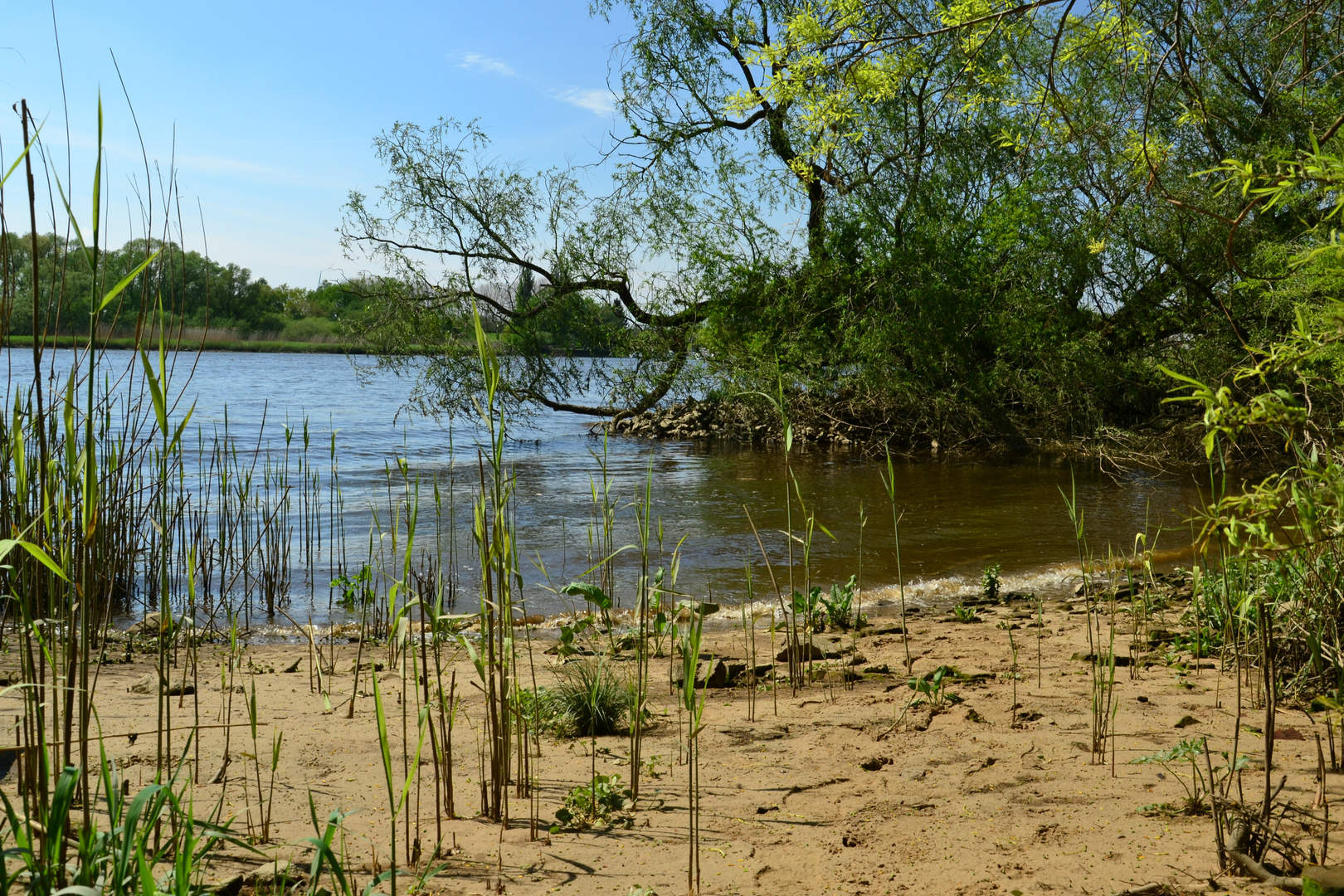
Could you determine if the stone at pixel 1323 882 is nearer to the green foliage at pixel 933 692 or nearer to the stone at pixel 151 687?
the green foliage at pixel 933 692

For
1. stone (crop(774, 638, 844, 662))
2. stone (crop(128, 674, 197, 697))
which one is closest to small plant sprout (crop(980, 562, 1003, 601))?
stone (crop(774, 638, 844, 662))

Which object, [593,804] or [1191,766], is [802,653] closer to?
[1191,766]

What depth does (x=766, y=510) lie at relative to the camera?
36.5 feet

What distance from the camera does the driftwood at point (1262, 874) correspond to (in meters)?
2.12

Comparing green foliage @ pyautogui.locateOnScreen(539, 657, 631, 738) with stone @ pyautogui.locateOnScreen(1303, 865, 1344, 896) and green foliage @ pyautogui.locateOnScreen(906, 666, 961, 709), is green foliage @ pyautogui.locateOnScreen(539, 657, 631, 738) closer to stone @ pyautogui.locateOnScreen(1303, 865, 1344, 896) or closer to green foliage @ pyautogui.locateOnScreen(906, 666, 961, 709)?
green foliage @ pyautogui.locateOnScreen(906, 666, 961, 709)

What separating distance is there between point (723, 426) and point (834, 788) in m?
17.5

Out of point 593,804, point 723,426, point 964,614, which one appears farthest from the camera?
point 723,426

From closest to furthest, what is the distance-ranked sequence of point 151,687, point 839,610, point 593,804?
point 593,804 → point 151,687 → point 839,610

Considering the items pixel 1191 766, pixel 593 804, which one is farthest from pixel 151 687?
pixel 1191 766

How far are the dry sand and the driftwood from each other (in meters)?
0.05

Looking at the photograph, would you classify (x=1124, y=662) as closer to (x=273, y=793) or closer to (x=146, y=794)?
(x=273, y=793)

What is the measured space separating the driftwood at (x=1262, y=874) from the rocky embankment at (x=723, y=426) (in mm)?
12851

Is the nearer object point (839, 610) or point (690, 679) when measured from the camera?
point (690, 679)

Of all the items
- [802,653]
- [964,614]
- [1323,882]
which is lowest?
[964,614]
